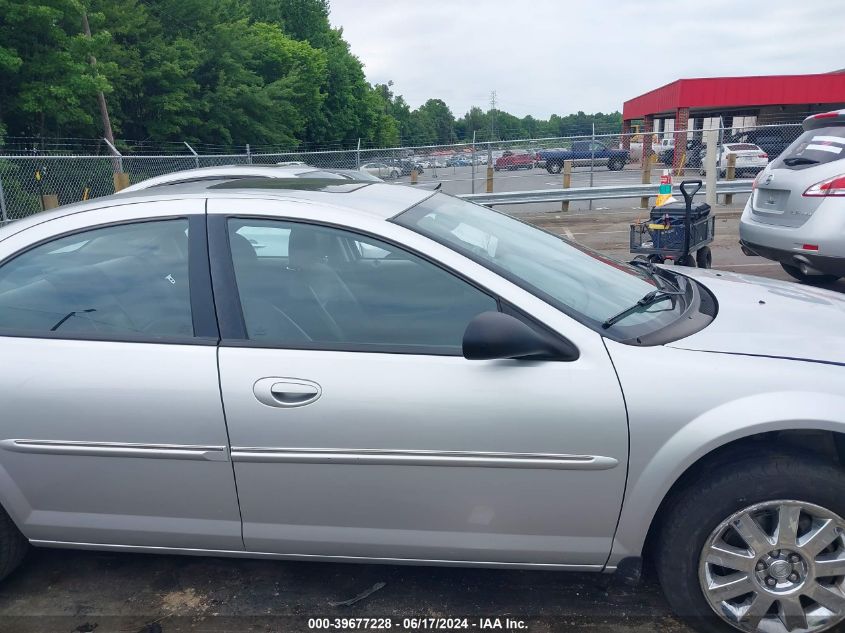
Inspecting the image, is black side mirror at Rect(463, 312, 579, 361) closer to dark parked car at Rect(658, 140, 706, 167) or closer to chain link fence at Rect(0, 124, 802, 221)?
chain link fence at Rect(0, 124, 802, 221)

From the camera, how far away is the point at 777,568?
225cm

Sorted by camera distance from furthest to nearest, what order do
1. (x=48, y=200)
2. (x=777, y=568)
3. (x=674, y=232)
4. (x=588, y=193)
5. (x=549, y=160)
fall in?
(x=549, y=160) < (x=588, y=193) < (x=48, y=200) < (x=674, y=232) < (x=777, y=568)

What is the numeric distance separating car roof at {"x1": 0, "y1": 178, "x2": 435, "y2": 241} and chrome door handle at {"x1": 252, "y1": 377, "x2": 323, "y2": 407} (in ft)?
2.14

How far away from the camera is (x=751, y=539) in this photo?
2.22 m

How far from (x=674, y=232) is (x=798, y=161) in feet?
4.05

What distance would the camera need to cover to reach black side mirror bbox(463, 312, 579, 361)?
219cm

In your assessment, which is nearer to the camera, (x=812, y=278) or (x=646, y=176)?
(x=812, y=278)

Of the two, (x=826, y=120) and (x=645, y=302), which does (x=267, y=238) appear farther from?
(x=826, y=120)

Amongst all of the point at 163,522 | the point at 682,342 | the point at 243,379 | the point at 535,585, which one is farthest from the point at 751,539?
the point at 163,522

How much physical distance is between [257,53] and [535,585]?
1517 inches

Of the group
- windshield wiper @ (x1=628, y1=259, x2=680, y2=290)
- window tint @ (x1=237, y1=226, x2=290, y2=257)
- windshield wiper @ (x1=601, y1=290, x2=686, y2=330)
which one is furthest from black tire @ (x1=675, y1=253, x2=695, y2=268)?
window tint @ (x1=237, y1=226, x2=290, y2=257)

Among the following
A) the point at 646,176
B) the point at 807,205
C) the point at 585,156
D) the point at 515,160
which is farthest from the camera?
the point at 515,160

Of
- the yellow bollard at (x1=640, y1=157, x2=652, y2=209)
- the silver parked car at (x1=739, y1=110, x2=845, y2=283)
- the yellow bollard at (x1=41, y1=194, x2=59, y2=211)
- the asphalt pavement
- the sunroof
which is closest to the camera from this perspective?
the sunroof

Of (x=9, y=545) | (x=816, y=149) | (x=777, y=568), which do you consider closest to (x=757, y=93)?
(x=816, y=149)
